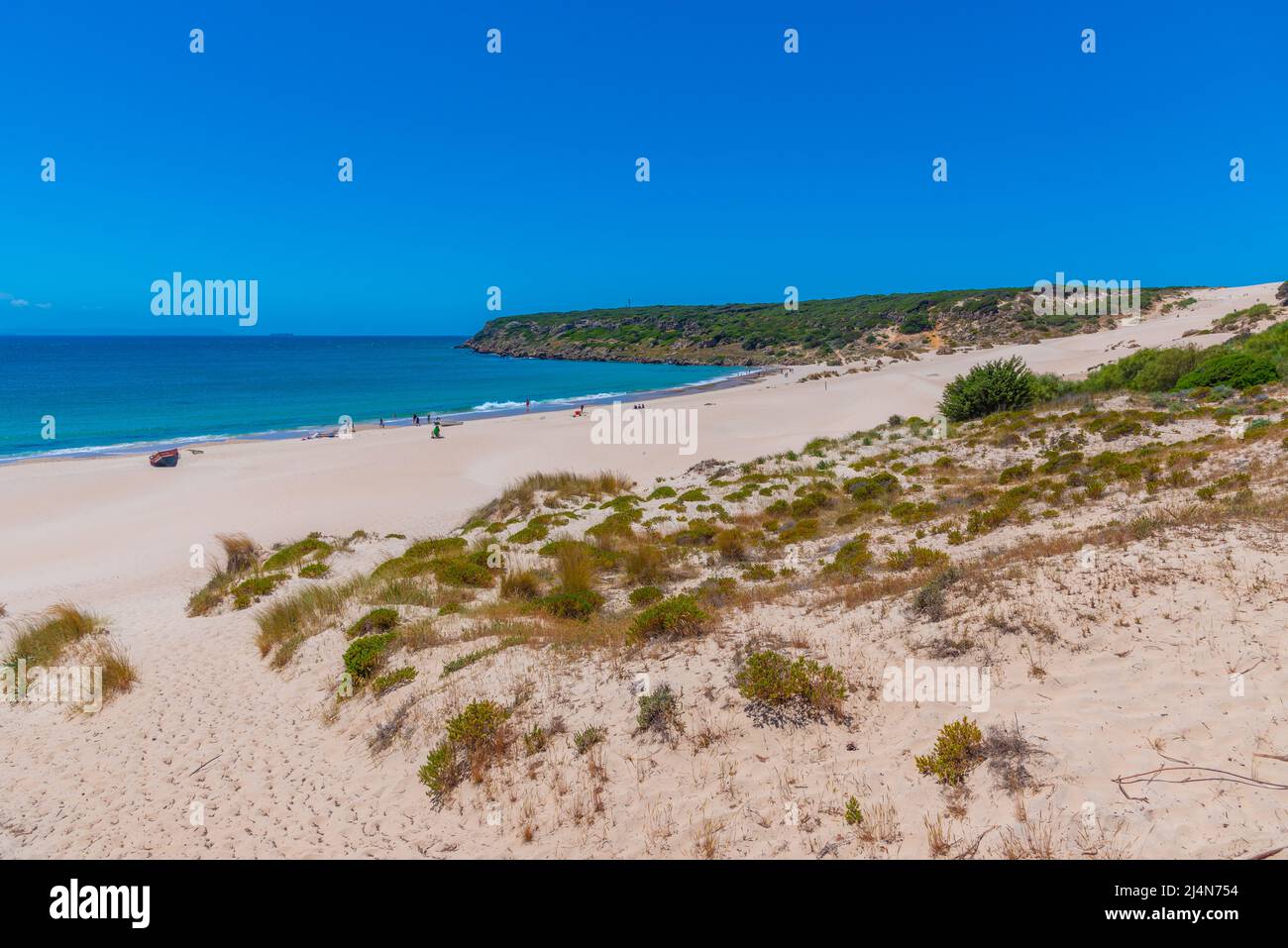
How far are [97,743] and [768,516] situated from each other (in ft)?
42.7

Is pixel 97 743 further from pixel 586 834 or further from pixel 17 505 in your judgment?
pixel 17 505

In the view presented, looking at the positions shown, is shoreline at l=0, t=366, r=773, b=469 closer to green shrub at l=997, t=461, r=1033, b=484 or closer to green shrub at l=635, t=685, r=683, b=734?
green shrub at l=997, t=461, r=1033, b=484

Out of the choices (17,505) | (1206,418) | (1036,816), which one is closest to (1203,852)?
(1036,816)

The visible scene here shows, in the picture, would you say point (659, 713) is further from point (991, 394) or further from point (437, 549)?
point (991, 394)

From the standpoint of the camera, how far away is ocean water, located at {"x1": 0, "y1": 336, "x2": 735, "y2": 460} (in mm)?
41062

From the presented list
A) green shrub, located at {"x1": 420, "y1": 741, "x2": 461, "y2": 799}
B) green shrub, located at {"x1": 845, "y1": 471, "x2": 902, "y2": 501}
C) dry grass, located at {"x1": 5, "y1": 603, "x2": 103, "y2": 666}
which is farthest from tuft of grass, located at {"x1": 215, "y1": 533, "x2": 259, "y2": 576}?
green shrub, located at {"x1": 845, "y1": 471, "x2": 902, "y2": 501}

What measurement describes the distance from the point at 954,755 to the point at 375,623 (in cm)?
834

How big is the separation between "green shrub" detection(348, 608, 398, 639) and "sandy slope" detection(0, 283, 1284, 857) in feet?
1.29

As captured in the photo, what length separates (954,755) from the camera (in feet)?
16.5

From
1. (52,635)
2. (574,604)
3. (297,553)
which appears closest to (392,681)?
(574,604)

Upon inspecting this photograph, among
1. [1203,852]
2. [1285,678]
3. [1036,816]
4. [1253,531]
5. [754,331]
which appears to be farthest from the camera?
[754,331]

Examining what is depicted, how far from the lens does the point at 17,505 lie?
75.6 ft

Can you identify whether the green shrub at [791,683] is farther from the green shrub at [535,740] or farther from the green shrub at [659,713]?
the green shrub at [535,740]

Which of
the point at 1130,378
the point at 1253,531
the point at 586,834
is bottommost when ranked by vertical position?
the point at 586,834
